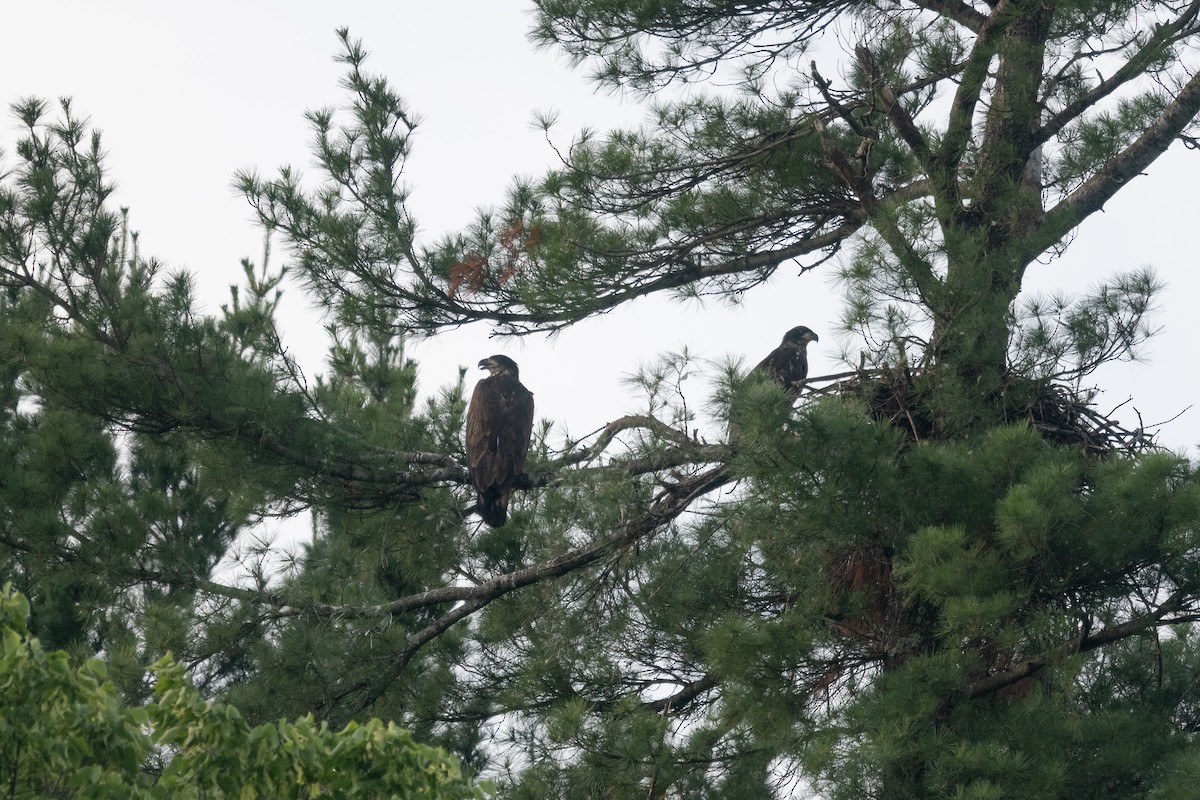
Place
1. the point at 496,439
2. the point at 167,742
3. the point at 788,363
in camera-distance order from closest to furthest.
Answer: the point at 167,742, the point at 496,439, the point at 788,363

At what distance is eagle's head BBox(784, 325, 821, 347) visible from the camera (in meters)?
9.20

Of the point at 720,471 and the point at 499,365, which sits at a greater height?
the point at 499,365

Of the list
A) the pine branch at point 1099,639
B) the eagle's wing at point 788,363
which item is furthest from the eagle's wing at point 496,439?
the pine branch at point 1099,639

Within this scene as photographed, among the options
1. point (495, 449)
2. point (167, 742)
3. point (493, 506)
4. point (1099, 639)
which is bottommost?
point (167, 742)

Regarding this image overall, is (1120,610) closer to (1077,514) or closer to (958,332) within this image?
(1077,514)

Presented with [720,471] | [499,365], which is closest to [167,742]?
[720,471]

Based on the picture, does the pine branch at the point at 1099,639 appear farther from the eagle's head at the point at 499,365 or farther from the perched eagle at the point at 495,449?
the eagle's head at the point at 499,365

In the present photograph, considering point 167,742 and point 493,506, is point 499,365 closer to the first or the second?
point 493,506

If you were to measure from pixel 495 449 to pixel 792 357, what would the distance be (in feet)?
7.50

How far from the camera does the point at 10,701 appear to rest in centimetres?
317

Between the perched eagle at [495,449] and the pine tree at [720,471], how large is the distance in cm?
17

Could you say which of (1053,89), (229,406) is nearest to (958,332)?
(1053,89)

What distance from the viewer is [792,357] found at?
8.98 metres

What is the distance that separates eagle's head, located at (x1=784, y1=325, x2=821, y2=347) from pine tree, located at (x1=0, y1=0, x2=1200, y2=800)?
1.14 metres
